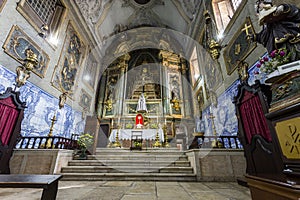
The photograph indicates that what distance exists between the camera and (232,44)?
4.63 m

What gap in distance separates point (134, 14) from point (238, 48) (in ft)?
32.4

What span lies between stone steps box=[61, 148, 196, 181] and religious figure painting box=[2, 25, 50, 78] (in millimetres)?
3698

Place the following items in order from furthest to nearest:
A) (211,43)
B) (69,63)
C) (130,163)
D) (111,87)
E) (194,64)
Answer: (111,87) < (194,64) < (69,63) < (211,43) < (130,163)

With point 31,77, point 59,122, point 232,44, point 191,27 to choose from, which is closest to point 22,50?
point 31,77

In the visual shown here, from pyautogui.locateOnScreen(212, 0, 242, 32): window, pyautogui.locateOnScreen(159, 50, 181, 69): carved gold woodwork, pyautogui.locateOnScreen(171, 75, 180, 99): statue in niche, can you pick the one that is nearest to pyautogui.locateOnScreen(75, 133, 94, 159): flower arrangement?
pyautogui.locateOnScreen(171, 75, 180, 99): statue in niche

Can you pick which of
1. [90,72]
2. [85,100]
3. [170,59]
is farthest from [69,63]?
[170,59]

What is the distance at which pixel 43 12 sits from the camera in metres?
5.38

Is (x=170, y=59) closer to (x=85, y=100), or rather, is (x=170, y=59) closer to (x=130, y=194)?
(x=85, y=100)

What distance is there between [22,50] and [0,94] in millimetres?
1810

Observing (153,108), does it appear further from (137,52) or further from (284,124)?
(284,124)

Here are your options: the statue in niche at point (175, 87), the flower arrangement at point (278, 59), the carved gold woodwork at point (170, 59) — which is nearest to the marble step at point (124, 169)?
the flower arrangement at point (278, 59)

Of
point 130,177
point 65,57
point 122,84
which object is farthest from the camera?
point 122,84

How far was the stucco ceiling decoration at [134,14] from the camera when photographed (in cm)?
813

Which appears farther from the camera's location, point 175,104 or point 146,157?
point 175,104
